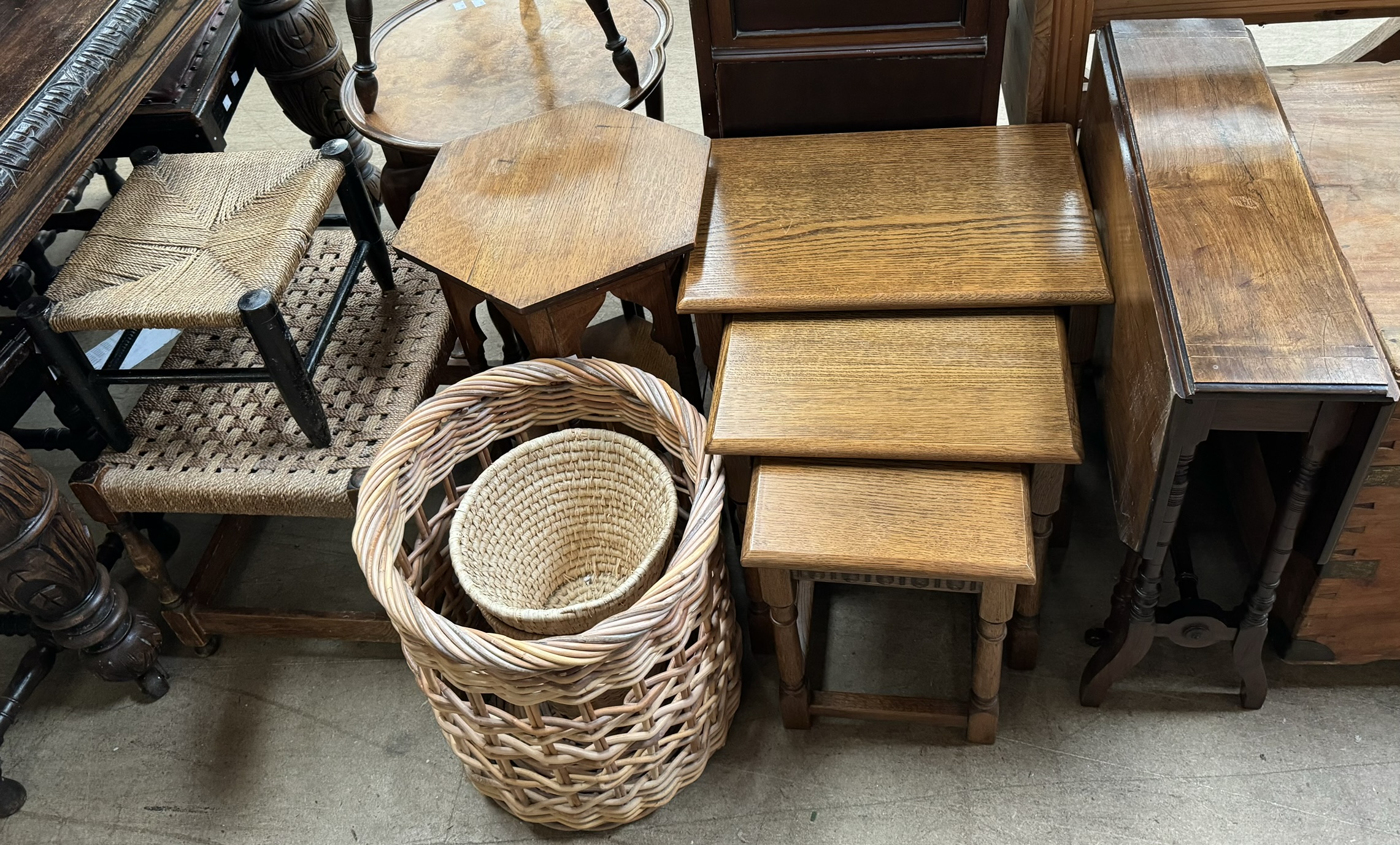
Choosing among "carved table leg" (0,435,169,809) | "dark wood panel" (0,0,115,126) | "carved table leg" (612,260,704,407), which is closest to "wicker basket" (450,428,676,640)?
"carved table leg" (612,260,704,407)

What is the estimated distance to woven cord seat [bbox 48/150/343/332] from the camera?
142 cm

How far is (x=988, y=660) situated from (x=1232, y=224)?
61 centimetres

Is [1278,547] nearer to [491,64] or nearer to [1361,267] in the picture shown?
[1361,267]

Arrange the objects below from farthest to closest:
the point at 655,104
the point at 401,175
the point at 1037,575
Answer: the point at 655,104
the point at 401,175
the point at 1037,575

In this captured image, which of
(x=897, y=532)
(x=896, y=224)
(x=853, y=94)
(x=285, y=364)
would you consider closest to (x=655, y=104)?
(x=853, y=94)

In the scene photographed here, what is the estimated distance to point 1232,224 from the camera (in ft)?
4.00

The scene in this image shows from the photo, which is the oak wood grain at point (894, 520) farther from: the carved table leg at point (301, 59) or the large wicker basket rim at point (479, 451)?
the carved table leg at point (301, 59)

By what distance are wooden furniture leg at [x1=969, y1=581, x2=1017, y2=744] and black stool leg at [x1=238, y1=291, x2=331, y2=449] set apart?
0.96m

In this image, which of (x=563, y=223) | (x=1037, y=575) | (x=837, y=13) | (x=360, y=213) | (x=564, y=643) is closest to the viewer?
(x=564, y=643)

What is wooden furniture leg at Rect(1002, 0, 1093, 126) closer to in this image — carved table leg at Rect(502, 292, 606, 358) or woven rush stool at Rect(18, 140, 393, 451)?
carved table leg at Rect(502, 292, 606, 358)

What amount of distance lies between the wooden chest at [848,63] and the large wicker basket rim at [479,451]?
56 cm

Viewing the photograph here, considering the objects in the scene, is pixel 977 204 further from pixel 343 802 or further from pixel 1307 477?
pixel 343 802

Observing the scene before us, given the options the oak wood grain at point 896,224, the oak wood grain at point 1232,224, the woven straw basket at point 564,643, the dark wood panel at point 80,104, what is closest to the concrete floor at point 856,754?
the woven straw basket at point 564,643

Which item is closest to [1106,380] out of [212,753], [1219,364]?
[1219,364]
